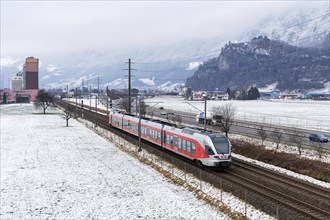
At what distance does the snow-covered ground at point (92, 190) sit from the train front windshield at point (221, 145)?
3660 millimetres

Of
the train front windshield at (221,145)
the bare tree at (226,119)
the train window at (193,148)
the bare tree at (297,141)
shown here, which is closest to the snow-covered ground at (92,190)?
the train front windshield at (221,145)

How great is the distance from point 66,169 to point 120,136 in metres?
26.0

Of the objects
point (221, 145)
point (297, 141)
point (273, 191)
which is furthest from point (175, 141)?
point (297, 141)

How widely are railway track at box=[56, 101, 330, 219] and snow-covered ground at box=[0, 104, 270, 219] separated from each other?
1.27m

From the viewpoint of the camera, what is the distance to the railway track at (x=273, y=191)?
2438cm

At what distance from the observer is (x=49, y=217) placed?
84.8ft

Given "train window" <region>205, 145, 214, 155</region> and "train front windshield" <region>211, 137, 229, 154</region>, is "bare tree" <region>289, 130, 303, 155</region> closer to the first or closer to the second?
"train front windshield" <region>211, 137, 229, 154</region>

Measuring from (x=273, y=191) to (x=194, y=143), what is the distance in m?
10.4

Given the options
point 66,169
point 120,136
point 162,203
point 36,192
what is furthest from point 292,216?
point 120,136

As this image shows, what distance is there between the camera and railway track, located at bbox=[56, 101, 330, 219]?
24.4 m

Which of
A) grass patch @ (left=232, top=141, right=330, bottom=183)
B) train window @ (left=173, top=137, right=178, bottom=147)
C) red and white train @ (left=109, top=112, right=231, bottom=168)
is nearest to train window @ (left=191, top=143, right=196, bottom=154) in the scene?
red and white train @ (left=109, top=112, right=231, bottom=168)

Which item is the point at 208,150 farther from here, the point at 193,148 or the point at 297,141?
the point at 297,141

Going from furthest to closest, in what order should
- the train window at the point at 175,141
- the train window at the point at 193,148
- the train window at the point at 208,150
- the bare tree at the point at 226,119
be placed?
1. the bare tree at the point at 226,119
2. the train window at the point at 175,141
3. the train window at the point at 193,148
4. the train window at the point at 208,150

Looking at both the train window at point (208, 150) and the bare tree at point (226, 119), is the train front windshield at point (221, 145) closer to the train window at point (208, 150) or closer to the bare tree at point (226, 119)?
the train window at point (208, 150)
